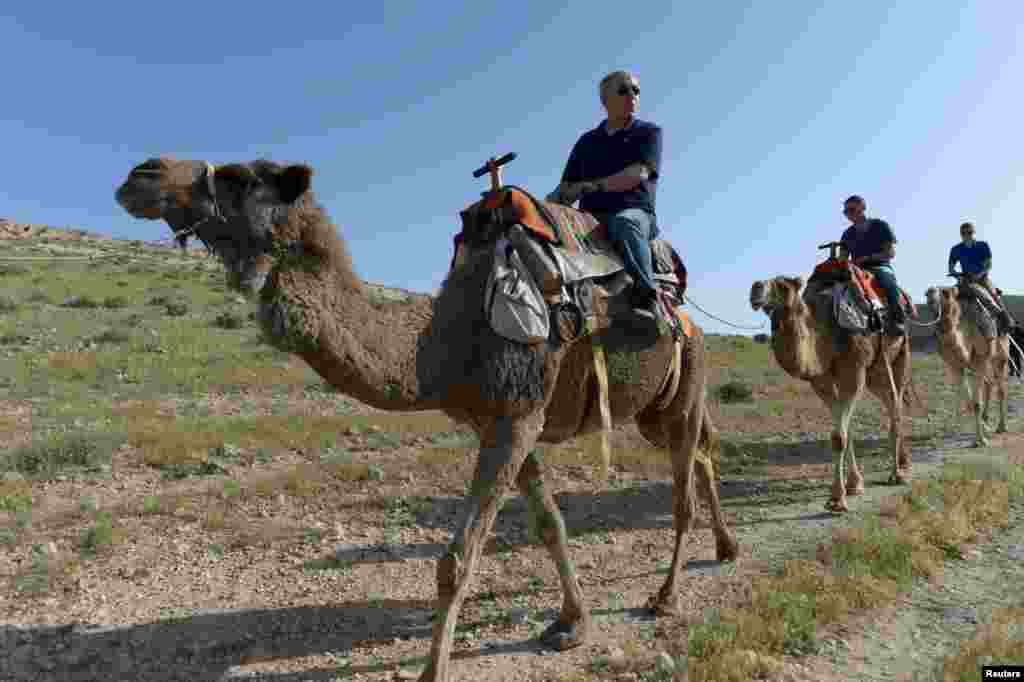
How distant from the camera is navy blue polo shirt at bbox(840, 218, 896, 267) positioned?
1006 centimetres

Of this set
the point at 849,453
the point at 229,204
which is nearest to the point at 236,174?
the point at 229,204

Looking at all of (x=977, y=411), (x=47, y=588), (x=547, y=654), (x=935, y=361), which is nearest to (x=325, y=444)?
(x=47, y=588)

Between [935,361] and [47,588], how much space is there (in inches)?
1287

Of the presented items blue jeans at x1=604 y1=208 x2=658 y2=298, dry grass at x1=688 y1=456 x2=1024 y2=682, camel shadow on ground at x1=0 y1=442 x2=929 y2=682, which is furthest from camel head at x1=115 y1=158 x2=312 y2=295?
dry grass at x1=688 y1=456 x2=1024 y2=682

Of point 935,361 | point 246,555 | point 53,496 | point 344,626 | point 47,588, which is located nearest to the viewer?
point 344,626

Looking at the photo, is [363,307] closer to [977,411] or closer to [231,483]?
[231,483]

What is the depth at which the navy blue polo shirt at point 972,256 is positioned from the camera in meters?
13.6

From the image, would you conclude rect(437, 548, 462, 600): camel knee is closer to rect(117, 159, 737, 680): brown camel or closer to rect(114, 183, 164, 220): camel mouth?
rect(117, 159, 737, 680): brown camel

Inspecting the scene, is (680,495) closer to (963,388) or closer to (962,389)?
(963,388)

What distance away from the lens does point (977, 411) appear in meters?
11.4

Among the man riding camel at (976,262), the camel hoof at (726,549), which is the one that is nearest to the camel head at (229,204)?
the camel hoof at (726,549)

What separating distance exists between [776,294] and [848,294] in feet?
5.67

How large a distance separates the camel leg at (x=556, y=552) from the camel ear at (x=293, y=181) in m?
2.34

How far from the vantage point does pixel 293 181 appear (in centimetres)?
311
